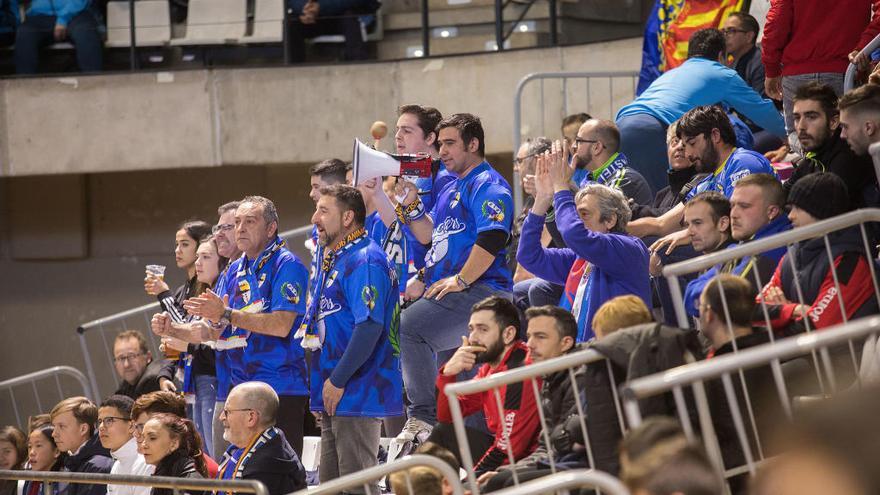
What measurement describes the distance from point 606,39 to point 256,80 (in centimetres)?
269

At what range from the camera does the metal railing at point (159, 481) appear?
413 centimetres

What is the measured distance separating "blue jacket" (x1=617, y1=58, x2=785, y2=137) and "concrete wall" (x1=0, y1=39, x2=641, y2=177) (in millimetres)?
2912

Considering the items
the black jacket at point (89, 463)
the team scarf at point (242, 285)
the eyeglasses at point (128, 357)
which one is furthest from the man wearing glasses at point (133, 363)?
the team scarf at point (242, 285)

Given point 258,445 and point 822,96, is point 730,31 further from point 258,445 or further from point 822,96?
point 258,445

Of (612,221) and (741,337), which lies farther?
(612,221)

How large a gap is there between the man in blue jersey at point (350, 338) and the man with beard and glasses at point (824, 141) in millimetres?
1681

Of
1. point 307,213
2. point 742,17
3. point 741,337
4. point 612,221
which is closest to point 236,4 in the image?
point 307,213

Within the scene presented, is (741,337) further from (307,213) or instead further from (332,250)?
(307,213)

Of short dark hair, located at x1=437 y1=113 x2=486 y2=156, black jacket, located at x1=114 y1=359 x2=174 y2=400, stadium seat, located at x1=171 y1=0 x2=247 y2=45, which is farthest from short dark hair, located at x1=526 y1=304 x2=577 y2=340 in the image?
stadium seat, located at x1=171 y1=0 x2=247 y2=45

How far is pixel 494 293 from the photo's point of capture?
5.47m

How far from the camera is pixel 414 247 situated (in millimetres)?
6016

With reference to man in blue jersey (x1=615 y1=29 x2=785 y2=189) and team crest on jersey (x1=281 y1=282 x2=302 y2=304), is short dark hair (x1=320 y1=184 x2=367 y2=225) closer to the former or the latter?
team crest on jersey (x1=281 y1=282 x2=302 y2=304)

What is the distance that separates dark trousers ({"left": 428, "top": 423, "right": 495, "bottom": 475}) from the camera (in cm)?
484

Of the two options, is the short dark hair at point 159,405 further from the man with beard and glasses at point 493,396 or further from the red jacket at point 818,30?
the red jacket at point 818,30
